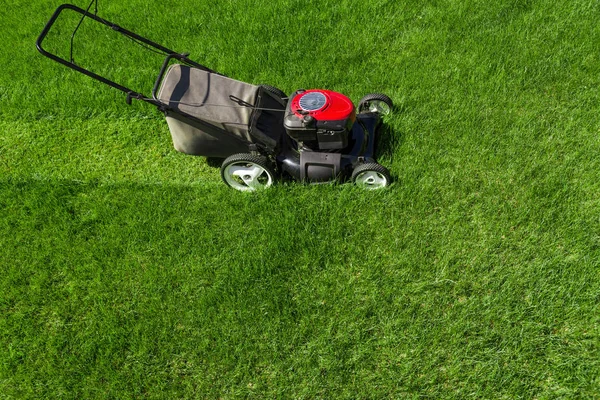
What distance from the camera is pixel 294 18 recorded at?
5.33 meters

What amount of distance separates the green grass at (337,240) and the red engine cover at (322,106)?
547 millimetres

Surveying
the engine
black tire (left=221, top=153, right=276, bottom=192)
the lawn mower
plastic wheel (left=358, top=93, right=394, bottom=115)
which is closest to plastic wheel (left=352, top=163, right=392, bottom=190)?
the lawn mower

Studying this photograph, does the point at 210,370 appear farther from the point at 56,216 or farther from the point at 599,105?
the point at 599,105

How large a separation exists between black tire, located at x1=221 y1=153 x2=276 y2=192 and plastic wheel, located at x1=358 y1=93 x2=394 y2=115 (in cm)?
106

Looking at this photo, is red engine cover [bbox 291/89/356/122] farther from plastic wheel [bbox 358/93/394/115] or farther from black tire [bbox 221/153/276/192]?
plastic wheel [bbox 358/93/394/115]

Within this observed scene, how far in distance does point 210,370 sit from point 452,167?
2312 mm

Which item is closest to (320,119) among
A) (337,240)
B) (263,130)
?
(263,130)

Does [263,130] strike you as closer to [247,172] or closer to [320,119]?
[247,172]

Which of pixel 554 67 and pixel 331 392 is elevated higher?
pixel 554 67

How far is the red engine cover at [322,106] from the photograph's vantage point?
333cm

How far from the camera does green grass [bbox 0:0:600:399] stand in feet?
9.30

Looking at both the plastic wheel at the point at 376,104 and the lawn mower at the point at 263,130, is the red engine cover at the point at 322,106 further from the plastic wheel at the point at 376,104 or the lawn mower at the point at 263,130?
the plastic wheel at the point at 376,104

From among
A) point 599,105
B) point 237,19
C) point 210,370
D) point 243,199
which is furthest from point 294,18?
point 210,370

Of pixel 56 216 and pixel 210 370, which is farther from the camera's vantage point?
pixel 56 216
